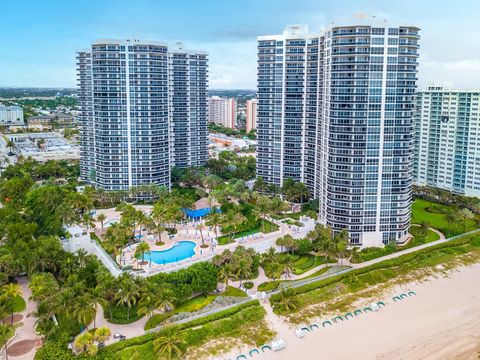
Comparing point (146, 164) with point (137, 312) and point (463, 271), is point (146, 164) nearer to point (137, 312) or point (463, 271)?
point (137, 312)

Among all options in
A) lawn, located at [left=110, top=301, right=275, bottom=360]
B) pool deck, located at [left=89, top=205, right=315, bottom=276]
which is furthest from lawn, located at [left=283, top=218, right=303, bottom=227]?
lawn, located at [left=110, top=301, right=275, bottom=360]

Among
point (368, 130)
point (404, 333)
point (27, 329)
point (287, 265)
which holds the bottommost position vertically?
point (404, 333)

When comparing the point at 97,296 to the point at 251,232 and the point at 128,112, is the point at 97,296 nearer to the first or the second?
the point at 251,232

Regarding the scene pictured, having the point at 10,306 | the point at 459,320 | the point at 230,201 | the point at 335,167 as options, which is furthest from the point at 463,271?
the point at 10,306

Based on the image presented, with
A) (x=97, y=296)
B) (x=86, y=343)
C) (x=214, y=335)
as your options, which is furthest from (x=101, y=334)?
(x=214, y=335)

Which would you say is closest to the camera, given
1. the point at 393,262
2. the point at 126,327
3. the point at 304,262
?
the point at 126,327

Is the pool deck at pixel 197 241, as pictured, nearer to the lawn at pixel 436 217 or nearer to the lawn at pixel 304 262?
the lawn at pixel 304 262
